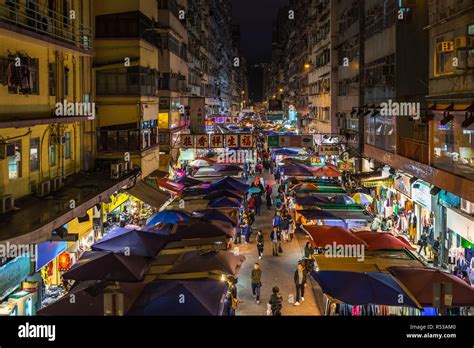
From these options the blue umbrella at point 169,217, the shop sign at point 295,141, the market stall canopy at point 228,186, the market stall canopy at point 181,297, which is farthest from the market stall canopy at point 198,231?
the shop sign at point 295,141

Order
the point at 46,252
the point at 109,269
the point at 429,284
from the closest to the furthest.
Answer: the point at 429,284 → the point at 109,269 → the point at 46,252

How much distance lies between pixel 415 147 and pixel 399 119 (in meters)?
5.24

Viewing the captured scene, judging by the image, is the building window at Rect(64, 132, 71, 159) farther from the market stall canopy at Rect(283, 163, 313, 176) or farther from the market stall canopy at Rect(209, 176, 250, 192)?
the market stall canopy at Rect(283, 163, 313, 176)

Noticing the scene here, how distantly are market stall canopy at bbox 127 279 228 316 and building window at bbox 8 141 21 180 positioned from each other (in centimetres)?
652

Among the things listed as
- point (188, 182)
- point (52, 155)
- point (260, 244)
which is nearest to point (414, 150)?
point (260, 244)

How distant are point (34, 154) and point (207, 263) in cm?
768

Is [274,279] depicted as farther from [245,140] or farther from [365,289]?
[245,140]

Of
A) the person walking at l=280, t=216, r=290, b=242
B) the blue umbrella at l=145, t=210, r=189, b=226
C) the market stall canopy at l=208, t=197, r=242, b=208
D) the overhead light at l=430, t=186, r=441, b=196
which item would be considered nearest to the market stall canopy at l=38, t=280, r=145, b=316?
the blue umbrella at l=145, t=210, r=189, b=226

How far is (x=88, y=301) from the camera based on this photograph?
40.9 ft

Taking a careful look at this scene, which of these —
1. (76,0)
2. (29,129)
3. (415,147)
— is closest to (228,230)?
(29,129)

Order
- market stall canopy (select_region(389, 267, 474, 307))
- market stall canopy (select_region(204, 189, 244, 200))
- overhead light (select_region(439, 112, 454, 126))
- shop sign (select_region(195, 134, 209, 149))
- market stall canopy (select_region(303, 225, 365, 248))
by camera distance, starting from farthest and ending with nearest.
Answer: shop sign (select_region(195, 134, 209, 149)) → market stall canopy (select_region(204, 189, 244, 200)) → overhead light (select_region(439, 112, 454, 126)) → market stall canopy (select_region(303, 225, 365, 248)) → market stall canopy (select_region(389, 267, 474, 307))

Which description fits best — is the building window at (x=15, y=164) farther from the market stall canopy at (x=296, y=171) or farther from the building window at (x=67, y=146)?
the market stall canopy at (x=296, y=171)

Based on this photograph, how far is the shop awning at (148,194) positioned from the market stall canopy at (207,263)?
9.77m

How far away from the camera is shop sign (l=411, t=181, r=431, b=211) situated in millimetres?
25094
